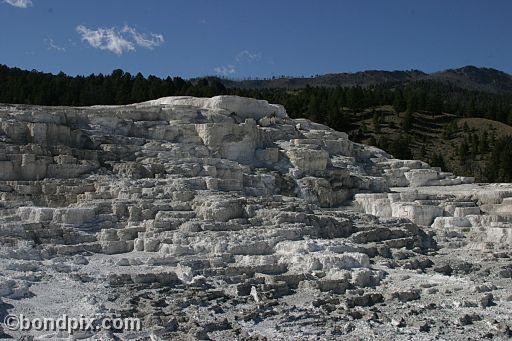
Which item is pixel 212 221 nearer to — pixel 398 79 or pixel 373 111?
pixel 373 111

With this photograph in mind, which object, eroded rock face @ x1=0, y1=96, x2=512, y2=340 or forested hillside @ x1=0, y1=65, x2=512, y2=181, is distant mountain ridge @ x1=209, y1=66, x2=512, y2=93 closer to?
forested hillside @ x1=0, y1=65, x2=512, y2=181

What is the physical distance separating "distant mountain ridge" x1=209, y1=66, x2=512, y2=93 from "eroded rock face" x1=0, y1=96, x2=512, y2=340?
3947 inches

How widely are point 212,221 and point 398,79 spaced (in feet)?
440

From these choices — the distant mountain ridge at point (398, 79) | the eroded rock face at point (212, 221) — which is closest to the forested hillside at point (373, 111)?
the eroded rock face at point (212, 221)

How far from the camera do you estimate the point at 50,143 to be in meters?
18.8

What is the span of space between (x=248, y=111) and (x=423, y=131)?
885 inches

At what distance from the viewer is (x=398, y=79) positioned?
143125 millimetres

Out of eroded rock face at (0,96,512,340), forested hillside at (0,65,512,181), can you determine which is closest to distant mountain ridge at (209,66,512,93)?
forested hillside at (0,65,512,181)

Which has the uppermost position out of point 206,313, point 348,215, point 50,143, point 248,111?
point 248,111

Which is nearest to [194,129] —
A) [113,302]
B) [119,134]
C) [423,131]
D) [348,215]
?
[119,134]

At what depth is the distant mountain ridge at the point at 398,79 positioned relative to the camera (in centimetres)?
13100

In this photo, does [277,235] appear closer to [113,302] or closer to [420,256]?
[420,256]

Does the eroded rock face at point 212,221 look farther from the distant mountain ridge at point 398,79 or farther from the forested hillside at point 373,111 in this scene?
the distant mountain ridge at point 398,79

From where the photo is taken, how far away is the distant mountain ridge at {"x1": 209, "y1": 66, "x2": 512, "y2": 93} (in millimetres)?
131000
